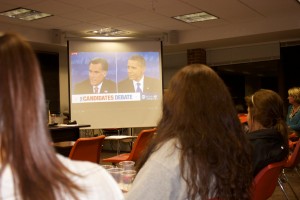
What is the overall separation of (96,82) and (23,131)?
5.68 meters

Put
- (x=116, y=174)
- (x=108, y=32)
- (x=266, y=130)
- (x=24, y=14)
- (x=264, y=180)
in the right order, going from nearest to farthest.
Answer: (x=116, y=174) → (x=264, y=180) → (x=266, y=130) → (x=24, y=14) → (x=108, y=32)

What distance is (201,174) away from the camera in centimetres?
133

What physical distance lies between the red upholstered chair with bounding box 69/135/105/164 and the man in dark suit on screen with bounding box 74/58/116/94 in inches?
104

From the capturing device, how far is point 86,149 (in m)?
3.54

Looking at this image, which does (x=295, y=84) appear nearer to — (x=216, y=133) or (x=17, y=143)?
(x=216, y=133)

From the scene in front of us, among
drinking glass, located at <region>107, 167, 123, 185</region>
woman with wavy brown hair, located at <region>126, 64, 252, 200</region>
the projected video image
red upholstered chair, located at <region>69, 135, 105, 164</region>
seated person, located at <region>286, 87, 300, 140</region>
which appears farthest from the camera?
the projected video image

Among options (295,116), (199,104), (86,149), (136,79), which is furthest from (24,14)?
(199,104)

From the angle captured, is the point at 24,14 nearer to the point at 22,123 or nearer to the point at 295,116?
the point at 295,116

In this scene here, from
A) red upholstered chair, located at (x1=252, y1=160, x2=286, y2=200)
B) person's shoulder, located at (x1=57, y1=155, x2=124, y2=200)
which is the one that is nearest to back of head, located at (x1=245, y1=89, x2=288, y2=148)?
red upholstered chair, located at (x1=252, y1=160, x2=286, y2=200)

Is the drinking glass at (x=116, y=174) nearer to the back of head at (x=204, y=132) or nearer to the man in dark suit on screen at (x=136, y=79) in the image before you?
the back of head at (x=204, y=132)

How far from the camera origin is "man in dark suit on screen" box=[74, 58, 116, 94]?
20.5 ft

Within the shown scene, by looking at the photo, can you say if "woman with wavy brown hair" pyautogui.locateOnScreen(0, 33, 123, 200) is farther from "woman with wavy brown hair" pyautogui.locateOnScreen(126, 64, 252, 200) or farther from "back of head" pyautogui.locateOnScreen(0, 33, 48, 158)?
"woman with wavy brown hair" pyautogui.locateOnScreen(126, 64, 252, 200)

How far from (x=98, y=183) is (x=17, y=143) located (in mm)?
189

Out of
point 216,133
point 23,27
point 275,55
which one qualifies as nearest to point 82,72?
point 23,27
